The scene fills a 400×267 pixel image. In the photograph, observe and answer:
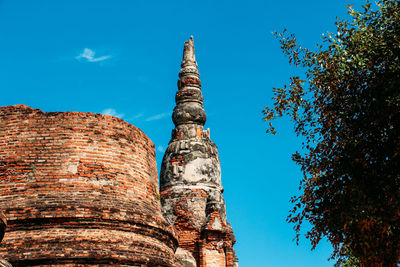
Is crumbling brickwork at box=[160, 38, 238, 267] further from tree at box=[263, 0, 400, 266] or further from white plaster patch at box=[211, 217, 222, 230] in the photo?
tree at box=[263, 0, 400, 266]

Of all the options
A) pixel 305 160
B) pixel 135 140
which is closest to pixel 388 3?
pixel 305 160

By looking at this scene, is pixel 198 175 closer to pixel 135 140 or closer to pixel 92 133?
pixel 135 140

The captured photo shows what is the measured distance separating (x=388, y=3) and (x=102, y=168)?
266 inches

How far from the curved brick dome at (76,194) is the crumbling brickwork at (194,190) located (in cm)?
428

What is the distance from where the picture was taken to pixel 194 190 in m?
15.5

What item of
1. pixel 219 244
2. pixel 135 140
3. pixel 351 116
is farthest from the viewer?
pixel 219 244

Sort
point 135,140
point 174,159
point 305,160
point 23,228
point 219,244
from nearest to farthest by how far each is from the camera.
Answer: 1. point 23,228
2. point 305,160
3. point 135,140
4. point 219,244
5. point 174,159

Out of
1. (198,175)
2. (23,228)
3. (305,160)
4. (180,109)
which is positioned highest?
(180,109)

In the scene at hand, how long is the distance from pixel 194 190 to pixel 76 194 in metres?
6.91

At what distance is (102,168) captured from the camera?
9578 millimetres

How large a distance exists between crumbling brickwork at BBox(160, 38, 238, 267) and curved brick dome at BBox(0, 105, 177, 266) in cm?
428

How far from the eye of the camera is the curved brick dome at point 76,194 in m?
8.37

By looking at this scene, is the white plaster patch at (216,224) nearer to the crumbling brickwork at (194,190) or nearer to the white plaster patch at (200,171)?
the crumbling brickwork at (194,190)

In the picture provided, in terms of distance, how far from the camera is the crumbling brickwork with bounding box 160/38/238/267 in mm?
14734
